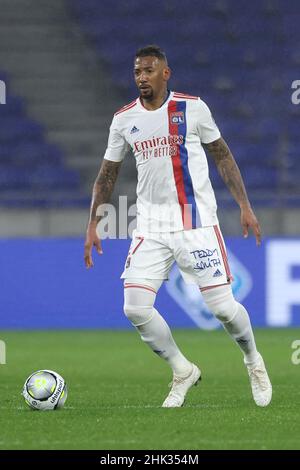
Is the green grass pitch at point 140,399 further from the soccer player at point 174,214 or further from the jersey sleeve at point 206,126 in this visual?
the jersey sleeve at point 206,126

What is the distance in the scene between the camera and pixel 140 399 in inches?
304

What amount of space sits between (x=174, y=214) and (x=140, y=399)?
1.44m

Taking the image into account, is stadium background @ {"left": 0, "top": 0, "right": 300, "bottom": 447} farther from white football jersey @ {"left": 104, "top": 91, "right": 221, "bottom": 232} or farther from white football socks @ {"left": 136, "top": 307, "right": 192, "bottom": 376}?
white football jersey @ {"left": 104, "top": 91, "right": 221, "bottom": 232}

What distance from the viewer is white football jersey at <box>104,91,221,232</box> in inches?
274

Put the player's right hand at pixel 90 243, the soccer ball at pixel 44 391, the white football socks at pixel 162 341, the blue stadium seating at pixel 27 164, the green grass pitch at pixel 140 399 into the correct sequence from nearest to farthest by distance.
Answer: the green grass pitch at pixel 140 399 < the soccer ball at pixel 44 391 < the white football socks at pixel 162 341 < the player's right hand at pixel 90 243 < the blue stadium seating at pixel 27 164

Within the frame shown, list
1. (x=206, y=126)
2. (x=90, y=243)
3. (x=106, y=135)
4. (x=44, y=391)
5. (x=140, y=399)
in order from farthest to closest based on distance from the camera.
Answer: (x=106, y=135) < (x=140, y=399) < (x=90, y=243) < (x=206, y=126) < (x=44, y=391)

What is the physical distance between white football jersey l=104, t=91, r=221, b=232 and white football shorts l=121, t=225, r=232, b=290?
54mm

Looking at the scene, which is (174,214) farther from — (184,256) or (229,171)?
(229,171)

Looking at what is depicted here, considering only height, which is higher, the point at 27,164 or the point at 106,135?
the point at 106,135

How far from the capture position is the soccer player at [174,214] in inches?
272

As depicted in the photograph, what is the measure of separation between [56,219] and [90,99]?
2735 millimetres

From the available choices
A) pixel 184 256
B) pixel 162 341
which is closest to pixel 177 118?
pixel 184 256

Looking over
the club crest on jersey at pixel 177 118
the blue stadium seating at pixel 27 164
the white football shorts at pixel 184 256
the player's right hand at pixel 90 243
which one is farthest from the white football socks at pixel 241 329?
the blue stadium seating at pixel 27 164
